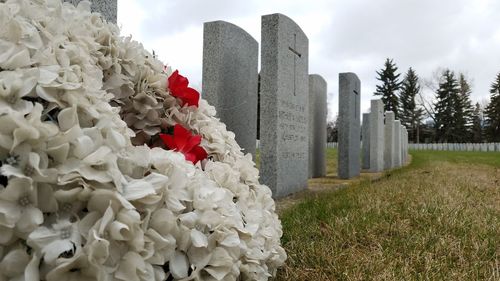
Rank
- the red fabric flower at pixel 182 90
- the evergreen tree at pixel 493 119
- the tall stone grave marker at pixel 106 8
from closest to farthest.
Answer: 1. the red fabric flower at pixel 182 90
2. the tall stone grave marker at pixel 106 8
3. the evergreen tree at pixel 493 119

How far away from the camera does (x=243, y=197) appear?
1.61 m

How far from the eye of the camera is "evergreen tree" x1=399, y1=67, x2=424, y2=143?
193 ft

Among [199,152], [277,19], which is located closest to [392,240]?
[199,152]

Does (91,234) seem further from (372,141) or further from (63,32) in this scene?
(372,141)

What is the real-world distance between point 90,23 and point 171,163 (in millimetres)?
→ 637

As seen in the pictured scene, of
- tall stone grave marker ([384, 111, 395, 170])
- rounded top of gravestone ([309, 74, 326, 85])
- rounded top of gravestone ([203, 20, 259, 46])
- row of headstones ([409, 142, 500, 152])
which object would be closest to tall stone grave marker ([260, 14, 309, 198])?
rounded top of gravestone ([203, 20, 259, 46])

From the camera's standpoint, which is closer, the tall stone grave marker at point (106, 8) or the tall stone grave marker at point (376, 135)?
the tall stone grave marker at point (106, 8)

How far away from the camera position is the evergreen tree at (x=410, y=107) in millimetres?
58678

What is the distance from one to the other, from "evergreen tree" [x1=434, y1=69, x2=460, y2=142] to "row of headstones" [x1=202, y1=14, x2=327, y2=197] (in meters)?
54.6

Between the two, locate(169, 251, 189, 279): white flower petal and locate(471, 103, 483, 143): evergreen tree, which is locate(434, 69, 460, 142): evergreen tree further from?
locate(169, 251, 189, 279): white flower petal

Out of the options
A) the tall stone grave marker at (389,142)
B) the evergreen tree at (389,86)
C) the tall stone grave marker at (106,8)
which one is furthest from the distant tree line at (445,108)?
the tall stone grave marker at (106,8)

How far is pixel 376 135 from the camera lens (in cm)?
1198

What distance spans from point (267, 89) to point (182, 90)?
3318 mm

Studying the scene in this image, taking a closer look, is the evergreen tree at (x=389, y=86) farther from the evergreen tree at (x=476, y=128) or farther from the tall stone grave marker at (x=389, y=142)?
the tall stone grave marker at (x=389, y=142)
